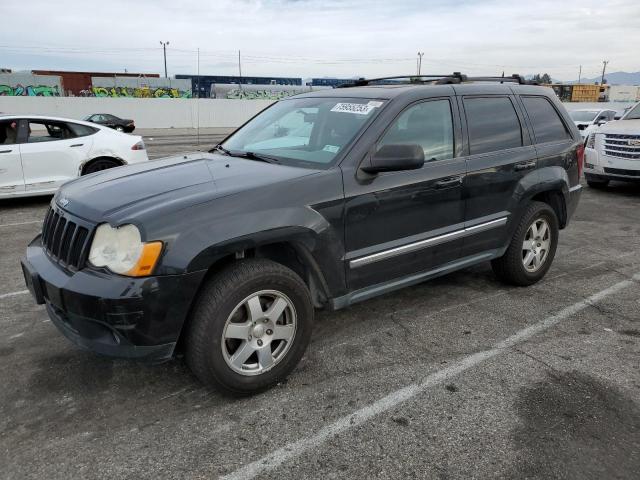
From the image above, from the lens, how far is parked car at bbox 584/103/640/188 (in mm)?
9281

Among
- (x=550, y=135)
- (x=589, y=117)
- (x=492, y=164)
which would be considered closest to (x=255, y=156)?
(x=492, y=164)

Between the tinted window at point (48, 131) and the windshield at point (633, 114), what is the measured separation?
10365mm

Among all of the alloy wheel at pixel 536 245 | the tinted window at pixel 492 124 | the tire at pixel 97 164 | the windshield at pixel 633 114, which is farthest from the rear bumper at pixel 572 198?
the tire at pixel 97 164

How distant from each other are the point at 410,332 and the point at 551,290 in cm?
173

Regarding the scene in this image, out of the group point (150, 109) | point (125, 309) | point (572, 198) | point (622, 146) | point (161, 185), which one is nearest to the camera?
point (125, 309)

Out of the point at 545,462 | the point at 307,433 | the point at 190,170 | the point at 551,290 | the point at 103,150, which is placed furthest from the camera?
the point at 103,150

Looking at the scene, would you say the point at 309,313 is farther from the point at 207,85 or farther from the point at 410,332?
the point at 207,85

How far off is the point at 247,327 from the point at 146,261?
67cm

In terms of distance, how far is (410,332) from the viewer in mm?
3906

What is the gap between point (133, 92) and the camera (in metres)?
47.7

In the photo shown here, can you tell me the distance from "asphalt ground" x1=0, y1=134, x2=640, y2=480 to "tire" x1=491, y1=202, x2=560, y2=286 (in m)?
0.37

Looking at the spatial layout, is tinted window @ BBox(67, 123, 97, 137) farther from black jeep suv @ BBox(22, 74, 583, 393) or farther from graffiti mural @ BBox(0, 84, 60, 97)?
graffiti mural @ BBox(0, 84, 60, 97)

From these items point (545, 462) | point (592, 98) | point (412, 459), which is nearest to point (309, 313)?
point (412, 459)

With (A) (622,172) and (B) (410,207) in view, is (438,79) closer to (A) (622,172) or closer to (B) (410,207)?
(B) (410,207)
